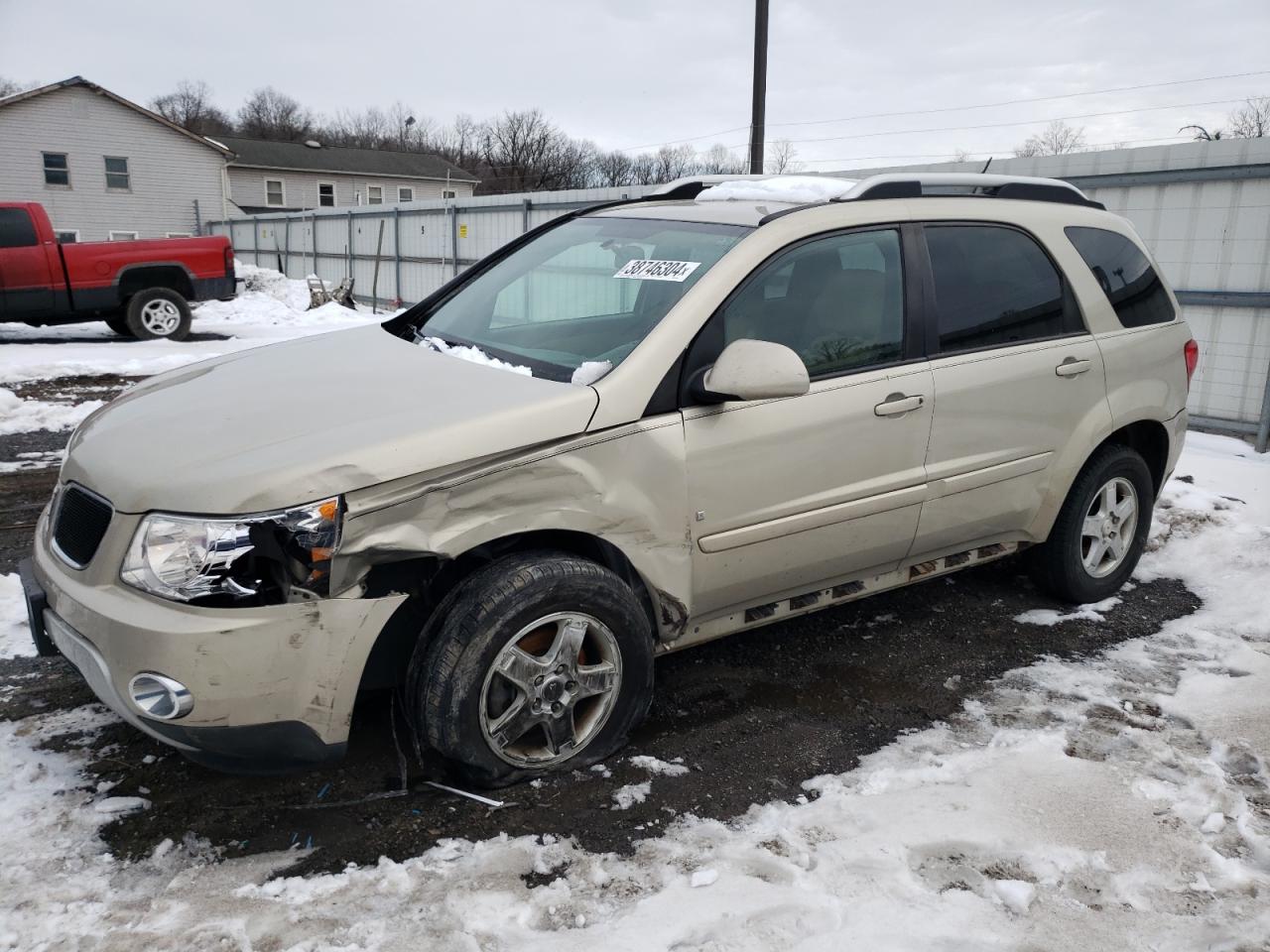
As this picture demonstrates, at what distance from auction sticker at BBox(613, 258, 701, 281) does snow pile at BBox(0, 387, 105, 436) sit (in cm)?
621

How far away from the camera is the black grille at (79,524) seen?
2734 mm

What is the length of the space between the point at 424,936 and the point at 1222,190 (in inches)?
366

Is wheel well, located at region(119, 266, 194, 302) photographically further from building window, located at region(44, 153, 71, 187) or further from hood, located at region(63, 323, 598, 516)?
building window, located at region(44, 153, 71, 187)

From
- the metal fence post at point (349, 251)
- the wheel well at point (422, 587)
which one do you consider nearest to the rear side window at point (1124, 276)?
the wheel well at point (422, 587)

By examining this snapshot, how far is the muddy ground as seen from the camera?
9.37 ft

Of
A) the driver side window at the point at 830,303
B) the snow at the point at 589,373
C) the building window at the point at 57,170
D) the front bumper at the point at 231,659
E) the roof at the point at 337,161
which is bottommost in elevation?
the front bumper at the point at 231,659

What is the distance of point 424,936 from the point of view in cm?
238

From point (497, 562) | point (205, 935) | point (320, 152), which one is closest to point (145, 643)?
point (205, 935)

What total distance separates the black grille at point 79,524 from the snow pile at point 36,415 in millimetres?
5758

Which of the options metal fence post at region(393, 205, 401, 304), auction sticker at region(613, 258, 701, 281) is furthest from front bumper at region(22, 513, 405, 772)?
metal fence post at region(393, 205, 401, 304)

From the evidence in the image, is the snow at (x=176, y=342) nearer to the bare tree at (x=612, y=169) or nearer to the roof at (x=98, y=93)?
the roof at (x=98, y=93)

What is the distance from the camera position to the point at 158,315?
14609 millimetres

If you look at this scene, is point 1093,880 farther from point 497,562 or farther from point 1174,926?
point 497,562

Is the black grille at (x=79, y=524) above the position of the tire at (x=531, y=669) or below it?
above
